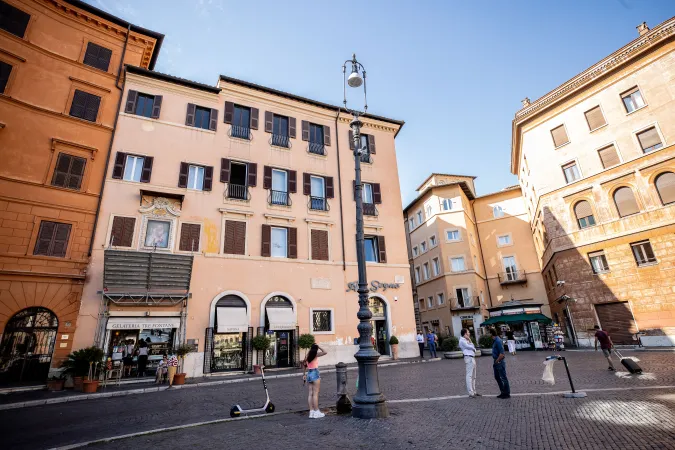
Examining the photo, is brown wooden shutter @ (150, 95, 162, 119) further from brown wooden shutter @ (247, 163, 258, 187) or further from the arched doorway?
the arched doorway

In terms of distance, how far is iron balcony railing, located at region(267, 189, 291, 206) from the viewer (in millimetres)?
19562

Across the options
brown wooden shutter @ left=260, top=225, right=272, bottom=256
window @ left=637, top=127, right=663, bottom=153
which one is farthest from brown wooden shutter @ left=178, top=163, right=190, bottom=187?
window @ left=637, top=127, right=663, bottom=153

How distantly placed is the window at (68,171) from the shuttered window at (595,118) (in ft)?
97.9

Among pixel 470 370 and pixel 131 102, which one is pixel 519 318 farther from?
pixel 131 102

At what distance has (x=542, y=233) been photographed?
28203mm

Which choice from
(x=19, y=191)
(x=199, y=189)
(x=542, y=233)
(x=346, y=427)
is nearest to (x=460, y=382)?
(x=346, y=427)

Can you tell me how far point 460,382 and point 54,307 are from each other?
15833 millimetres

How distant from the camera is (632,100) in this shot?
838 inches

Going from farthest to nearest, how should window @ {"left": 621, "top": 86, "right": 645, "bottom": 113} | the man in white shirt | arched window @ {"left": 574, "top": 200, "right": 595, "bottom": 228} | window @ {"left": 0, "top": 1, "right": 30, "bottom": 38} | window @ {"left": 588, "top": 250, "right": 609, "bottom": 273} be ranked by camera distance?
arched window @ {"left": 574, "top": 200, "right": 595, "bottom": 228}, window @ {"left": 588, "top": 250, "right": 609, "bottom": 273}, window @ {"left": 621, "top": 86, "right": 645, "bottom": 113}, window @ {"left": 0, "top": 1, "right": 30, "bottom": 38}, the man in white shirt

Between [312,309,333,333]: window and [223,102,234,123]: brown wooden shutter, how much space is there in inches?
472

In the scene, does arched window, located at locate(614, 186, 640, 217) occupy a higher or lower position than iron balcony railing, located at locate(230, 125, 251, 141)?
lower

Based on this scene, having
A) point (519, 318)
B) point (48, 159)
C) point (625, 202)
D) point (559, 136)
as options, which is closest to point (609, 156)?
point (625, 202)

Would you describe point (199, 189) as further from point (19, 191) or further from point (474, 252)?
point (474, 252)

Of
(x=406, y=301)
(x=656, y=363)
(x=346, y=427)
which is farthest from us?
(x=406, y=301)
